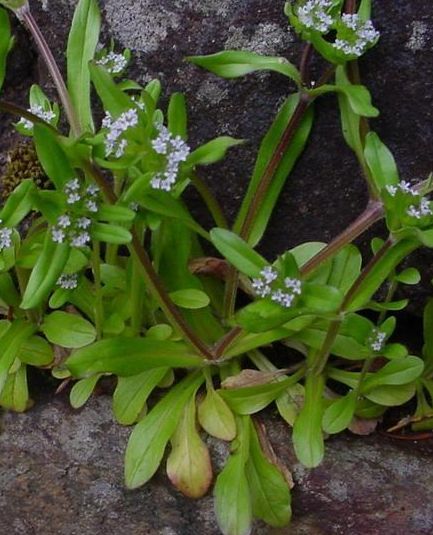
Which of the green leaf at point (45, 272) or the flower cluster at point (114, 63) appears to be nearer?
the green leaf at point (45, 272)

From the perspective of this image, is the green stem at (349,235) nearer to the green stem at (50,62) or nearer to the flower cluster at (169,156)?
the flower cluster at (169,156)

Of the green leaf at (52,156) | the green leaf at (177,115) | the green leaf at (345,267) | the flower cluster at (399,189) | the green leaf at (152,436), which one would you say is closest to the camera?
the green leaf at (52,156)

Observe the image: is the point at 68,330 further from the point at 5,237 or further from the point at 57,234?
the point at 57,234

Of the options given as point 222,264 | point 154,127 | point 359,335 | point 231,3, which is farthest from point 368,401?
point 231,3

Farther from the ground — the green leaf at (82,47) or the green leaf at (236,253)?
the green leaf at (82,47)

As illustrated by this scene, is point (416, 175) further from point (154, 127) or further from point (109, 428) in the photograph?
point (109, 428)

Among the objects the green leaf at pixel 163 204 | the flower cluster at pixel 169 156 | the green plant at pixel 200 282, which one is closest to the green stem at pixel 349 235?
the green plant at pixel 200 282

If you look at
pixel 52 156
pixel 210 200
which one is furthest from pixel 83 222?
pixel 210 200
